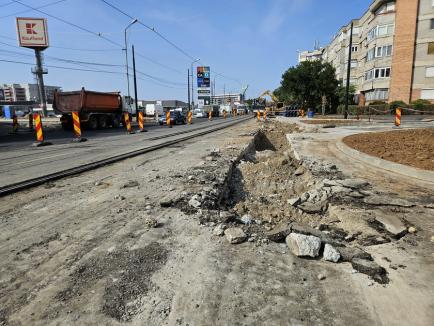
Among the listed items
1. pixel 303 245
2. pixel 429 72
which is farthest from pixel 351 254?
pixel 429 72

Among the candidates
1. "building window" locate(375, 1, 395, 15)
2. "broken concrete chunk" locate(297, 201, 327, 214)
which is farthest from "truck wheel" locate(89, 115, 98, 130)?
"building window" locate(375, 1, 395, 15)

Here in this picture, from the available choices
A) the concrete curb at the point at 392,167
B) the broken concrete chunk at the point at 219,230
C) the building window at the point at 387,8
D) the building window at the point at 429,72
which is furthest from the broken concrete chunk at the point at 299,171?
the building window at the point at 387,8

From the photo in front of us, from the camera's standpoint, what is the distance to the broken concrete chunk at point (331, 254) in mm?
3568

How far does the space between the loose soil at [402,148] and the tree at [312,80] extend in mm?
39476

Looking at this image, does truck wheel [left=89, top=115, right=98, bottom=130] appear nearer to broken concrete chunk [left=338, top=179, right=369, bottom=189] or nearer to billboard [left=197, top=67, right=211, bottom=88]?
broken concrete chunk [left=338, top=179, right=369, bottom=189]

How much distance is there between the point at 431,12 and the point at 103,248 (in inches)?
2018

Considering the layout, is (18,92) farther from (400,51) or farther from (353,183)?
(353,183)

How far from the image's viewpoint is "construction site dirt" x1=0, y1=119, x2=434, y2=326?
8.84ft

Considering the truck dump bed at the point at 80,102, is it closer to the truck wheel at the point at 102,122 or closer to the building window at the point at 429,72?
the truck wheel at the point at 102,122

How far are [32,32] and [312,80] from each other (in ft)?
160

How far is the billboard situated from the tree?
56.6 meters

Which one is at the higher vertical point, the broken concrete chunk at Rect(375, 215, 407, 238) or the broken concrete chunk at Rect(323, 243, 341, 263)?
the broken concrete chunk at Rect(323, 243, 341, 263)

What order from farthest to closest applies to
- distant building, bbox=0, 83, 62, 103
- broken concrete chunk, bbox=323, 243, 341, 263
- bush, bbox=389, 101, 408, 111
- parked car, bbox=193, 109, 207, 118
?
distant building, bbox=0, 83, 62, 103 < parked car, bbox=193, 109, 207, 118 < bush, bbox=389, 101, 408, 111 < broken concrete chunk, bbox=323, 243, 341, 263

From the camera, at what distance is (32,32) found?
56.2 m
